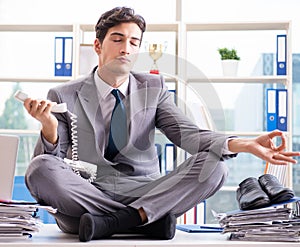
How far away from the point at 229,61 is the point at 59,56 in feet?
3.78

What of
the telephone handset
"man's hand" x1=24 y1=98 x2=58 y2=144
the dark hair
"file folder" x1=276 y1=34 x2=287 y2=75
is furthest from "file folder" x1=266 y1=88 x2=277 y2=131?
"man's hand" x1=24 y1=98 x2=58 y2=144

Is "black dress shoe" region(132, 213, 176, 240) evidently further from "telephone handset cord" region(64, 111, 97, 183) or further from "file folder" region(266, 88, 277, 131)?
"file folder" region(266, 88, 277, 131)

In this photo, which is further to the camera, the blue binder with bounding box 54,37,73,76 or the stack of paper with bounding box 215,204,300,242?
the blue binder with bounding box 54,37,73,76

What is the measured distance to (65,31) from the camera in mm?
4145

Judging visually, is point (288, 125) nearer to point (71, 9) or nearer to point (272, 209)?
point (71, 9)

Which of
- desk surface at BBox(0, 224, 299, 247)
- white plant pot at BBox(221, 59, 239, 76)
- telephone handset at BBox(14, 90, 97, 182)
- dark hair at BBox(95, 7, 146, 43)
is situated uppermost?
white plant pot at BBox(221, 59, 239, 76)

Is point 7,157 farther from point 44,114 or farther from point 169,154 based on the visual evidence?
point 169,154

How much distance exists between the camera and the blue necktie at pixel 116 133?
215 cm

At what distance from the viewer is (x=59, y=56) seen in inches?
158

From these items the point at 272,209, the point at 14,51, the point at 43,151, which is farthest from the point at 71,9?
the point at 272,209

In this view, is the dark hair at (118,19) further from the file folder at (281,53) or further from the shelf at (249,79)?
the file folder at (281,53)

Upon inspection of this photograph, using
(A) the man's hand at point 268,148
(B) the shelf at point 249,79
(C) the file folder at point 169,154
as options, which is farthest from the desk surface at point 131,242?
(B) the shelf at point 249,79

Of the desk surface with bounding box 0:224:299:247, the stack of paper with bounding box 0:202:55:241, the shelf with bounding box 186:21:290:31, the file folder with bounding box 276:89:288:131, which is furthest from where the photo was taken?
the shelf with bounding box 186:21:290:31

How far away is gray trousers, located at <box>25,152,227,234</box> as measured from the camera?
1907 millimetres
